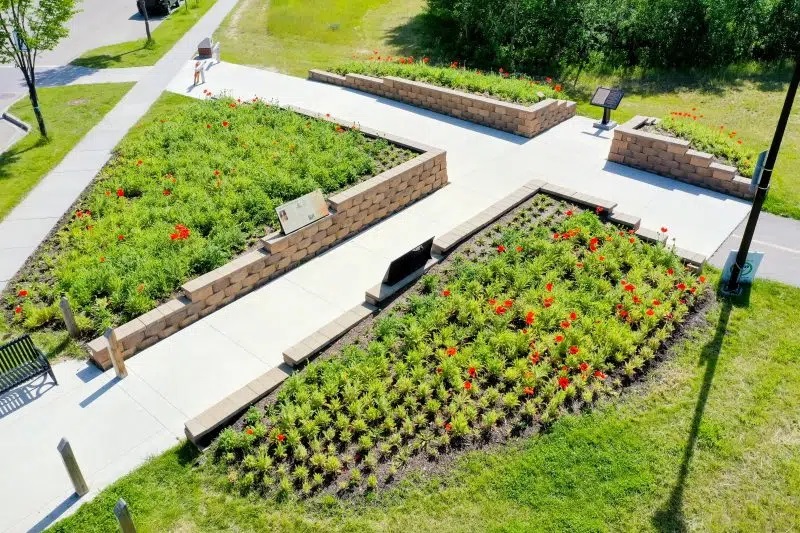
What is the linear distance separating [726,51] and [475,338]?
1738 cm

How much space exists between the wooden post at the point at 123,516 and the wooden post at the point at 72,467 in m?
1.01

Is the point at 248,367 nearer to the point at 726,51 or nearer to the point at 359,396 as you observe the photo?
the point at 359,396

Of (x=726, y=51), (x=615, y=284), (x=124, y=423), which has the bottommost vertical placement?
(x=124, y=423)

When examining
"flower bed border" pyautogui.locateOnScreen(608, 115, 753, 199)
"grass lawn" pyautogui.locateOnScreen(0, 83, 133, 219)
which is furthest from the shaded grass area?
"grass lawn" pyautogui.locateOnScreen(0, 83, 133, 219)

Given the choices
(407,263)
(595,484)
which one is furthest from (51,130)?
(595,484)

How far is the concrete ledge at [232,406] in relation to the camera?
24.1 ft

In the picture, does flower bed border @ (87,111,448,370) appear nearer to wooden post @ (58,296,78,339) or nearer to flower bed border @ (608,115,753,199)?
wooden post @ (58,296,78,339)

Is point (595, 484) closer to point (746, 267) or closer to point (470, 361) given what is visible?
point (470, 361)

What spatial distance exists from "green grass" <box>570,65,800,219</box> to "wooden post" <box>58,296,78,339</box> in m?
13.2

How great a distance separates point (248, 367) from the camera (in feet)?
28.3

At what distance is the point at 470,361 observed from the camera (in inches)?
319

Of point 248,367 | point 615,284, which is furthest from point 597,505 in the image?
point 248,367

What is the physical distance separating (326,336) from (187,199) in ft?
16.8

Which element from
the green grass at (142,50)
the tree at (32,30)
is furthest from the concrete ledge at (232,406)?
the green grass at (142,50)
